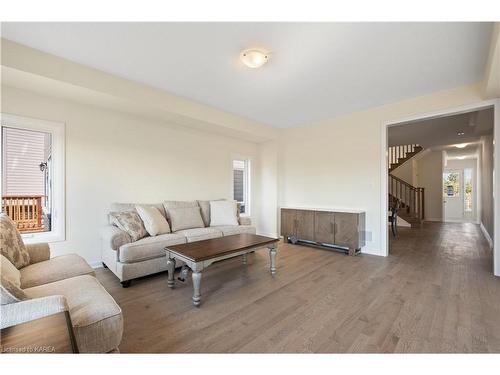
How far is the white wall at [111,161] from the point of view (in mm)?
3012

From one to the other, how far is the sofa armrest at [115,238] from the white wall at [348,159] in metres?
3.41

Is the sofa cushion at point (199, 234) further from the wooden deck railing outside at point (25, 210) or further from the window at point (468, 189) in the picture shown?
the window at point (468, 189)

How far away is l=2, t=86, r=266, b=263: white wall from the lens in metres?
3.01

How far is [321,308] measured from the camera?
214 cm

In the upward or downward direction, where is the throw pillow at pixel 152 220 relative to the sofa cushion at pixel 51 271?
upward

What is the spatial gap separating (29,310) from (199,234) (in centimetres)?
220

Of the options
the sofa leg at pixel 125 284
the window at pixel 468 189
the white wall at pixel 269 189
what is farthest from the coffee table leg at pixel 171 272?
the window at pixel 468 189

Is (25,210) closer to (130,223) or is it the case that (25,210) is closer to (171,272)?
(130,223)

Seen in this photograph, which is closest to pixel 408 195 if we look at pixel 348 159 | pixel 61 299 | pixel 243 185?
pixel 348 159

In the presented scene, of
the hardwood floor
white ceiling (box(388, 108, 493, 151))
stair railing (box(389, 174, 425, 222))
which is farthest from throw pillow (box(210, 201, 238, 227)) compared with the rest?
stair railing (box(389, 174, 425, 222))

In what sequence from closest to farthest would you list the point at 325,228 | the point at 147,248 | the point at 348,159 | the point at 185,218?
the point at 147,248, the point at 185,218, the point at 325,228, the point at 348,159
